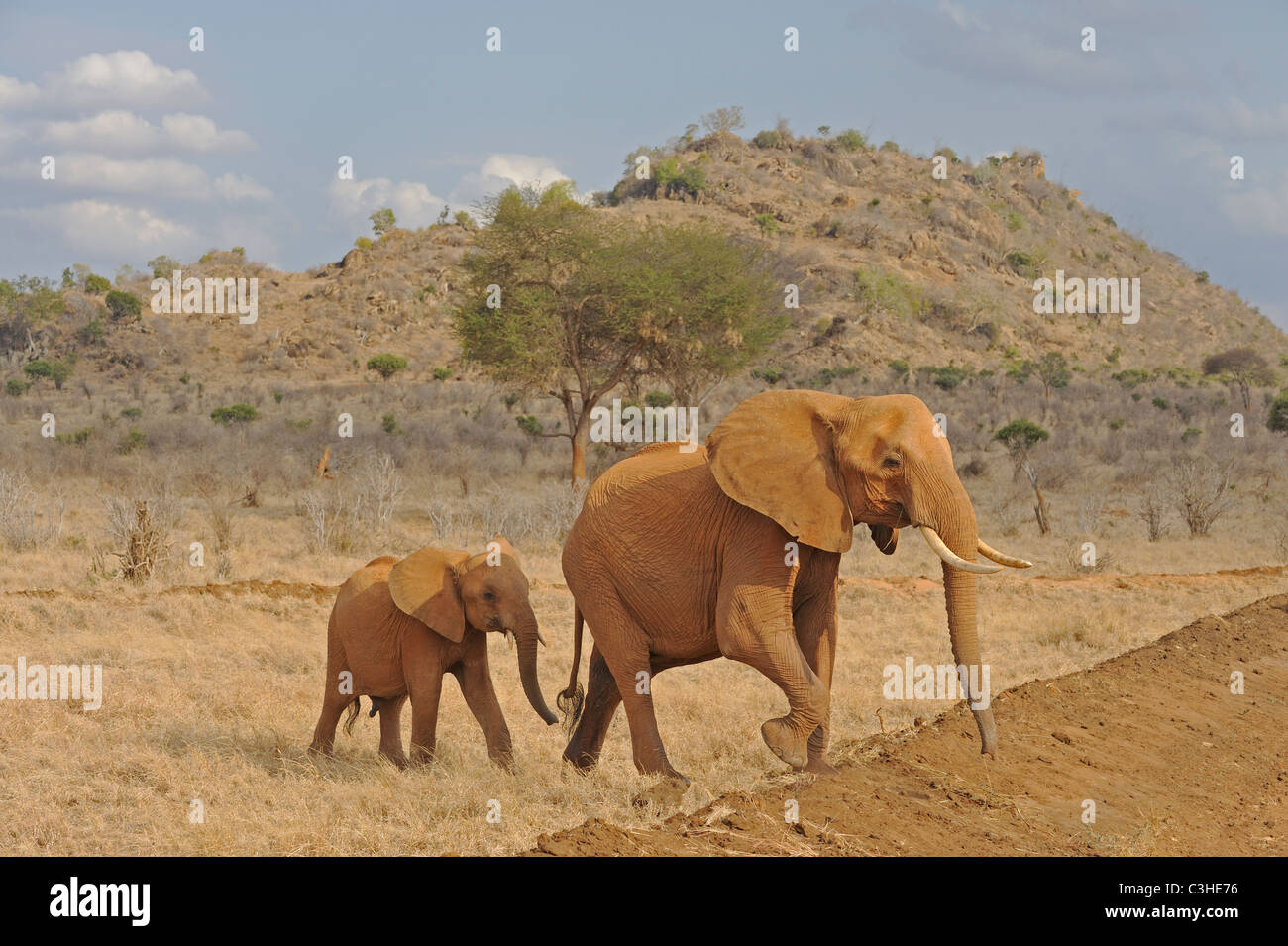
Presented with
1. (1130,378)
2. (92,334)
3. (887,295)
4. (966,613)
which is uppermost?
(887,295)

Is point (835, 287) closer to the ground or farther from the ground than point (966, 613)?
farther from the ground

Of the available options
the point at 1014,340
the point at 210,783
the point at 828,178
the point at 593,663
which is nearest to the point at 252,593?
the point at 210,783

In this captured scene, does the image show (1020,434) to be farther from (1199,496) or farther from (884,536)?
(884,536)

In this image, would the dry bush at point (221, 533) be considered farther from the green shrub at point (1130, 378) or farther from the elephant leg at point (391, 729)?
the green shrub at point (1130, 378)

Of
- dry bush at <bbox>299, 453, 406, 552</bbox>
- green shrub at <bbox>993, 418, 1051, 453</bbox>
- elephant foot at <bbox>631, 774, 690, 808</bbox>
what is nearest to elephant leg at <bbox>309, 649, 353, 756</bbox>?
elephant foot at <bbox>631, 774, 690, 808</bbox>

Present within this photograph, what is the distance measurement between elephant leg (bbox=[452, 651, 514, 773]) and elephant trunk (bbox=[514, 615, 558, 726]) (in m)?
0.26

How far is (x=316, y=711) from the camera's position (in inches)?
362

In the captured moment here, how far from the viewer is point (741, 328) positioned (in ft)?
82.9

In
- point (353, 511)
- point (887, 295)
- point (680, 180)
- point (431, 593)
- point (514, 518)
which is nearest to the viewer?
point (431, 593)

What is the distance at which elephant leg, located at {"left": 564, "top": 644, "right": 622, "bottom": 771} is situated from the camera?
23.8ft

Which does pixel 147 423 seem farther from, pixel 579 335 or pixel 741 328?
pixel 741 328

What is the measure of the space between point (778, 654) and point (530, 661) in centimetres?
200

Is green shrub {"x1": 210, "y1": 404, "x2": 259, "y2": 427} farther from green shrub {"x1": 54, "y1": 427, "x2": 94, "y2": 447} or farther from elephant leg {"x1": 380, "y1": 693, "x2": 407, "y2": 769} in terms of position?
elephant leg {"x1": 380, "y1": 693, "x2": 407, "y2": 769}

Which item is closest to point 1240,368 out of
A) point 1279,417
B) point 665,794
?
point 1279,417
